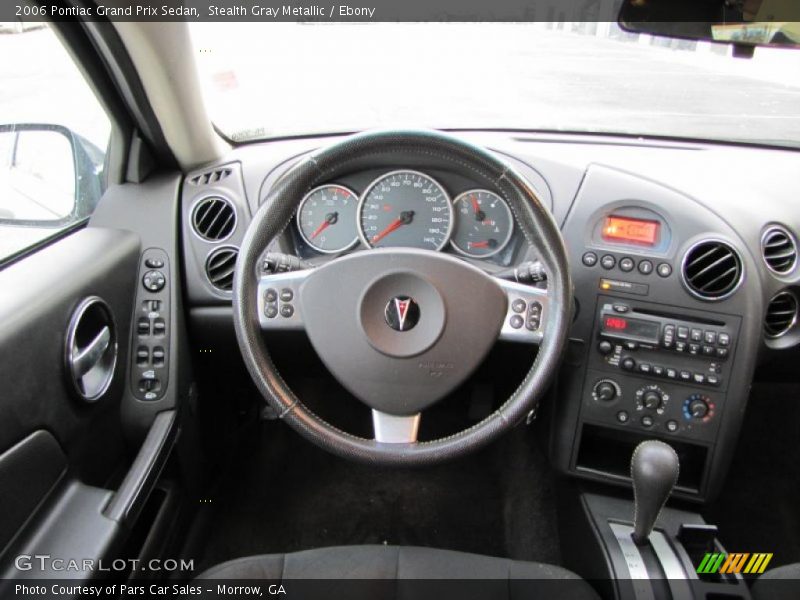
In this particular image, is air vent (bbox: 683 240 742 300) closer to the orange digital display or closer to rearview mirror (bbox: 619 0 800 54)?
the orange digital display

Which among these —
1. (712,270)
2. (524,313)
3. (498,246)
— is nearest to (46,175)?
(498,246)

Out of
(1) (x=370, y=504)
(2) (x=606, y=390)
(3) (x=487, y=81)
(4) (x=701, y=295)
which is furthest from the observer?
(3) (x=487, y=81)

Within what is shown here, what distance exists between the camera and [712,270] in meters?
1.61

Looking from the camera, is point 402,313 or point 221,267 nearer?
point 402,313

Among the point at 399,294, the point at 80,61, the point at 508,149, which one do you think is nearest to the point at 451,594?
the point at 399,294

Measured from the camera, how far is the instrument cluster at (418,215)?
1670mm

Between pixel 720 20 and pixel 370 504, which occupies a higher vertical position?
pixel 720 20

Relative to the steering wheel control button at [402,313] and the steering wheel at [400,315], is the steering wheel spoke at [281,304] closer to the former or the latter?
the steering wheel at [400,315]

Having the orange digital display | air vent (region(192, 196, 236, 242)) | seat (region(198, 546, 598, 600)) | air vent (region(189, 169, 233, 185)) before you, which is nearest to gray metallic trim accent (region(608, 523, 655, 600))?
seat (region(198, 546, 598, 600))

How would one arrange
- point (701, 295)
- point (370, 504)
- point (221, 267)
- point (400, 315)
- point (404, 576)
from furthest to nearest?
point (370, 504) → point (221, 267) → point (701, 295) → point (404, 576) → point (400, 315)

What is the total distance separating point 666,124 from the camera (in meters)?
2.17

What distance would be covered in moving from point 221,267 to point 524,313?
97cm

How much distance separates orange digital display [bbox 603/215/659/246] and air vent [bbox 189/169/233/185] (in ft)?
3.76

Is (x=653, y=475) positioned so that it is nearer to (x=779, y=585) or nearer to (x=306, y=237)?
(x=779, y=585)
